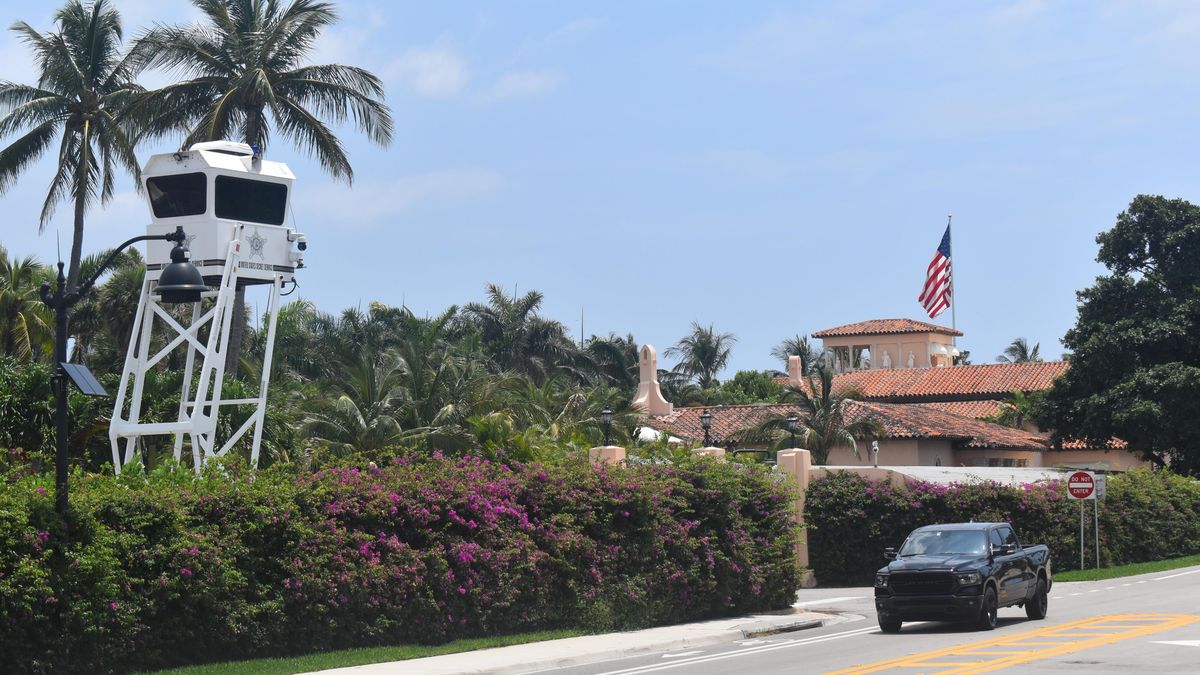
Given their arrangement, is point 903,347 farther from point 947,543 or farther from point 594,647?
point 594,647

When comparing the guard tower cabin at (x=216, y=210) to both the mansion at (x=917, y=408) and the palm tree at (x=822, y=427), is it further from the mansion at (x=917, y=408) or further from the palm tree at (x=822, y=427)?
the palm tree at (x=822, y=427)

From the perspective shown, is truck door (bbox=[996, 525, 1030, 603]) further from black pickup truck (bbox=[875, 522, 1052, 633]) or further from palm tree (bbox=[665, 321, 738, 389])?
palm tree (bbox=[665, 321, 738, 389])

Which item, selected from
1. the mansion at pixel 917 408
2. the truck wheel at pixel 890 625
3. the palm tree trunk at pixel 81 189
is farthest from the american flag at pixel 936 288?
the truck wheel at pixel 890 625

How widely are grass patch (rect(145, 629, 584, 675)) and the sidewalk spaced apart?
248 mm

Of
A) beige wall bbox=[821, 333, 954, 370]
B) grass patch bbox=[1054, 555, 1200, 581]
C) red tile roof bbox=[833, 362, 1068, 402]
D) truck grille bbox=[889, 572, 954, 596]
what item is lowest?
grass patch bbox=[1054, 555, 1200, 581]

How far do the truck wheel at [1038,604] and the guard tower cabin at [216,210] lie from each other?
15224mm

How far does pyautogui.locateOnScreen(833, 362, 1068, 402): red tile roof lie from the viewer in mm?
72188

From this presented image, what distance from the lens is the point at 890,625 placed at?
22.1 m

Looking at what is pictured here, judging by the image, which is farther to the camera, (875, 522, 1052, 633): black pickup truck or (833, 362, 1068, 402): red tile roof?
(833, 362, 1068, 402): red tile roof

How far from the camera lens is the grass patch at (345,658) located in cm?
1694

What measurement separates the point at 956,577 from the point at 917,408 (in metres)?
40.4

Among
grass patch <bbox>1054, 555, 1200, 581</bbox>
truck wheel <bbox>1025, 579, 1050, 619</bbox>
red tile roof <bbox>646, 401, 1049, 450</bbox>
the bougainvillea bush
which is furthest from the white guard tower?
red tile roof <bbox>646, 401, 1049, 450</bbox>

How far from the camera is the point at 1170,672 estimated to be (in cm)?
1524

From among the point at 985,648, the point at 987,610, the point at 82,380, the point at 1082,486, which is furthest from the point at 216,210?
the point at 1082,486
